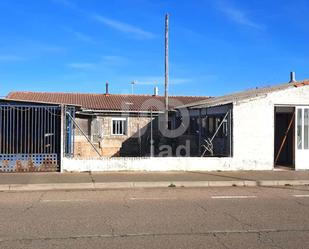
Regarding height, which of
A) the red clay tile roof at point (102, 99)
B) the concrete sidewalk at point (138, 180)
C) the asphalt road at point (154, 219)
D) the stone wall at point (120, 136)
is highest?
the red clay tile roof at point (102, 99)

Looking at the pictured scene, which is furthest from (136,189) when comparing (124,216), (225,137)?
(225,137)

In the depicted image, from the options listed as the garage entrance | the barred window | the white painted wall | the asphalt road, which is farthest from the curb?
the barred window

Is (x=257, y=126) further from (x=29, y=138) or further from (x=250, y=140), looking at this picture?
(x=29, y=138)

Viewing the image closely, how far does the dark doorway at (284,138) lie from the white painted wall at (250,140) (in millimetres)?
788

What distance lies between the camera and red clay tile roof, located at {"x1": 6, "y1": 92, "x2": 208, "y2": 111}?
3089 cm

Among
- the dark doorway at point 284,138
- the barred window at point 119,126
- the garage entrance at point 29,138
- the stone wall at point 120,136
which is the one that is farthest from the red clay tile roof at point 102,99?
the garage entrance at point 29,138

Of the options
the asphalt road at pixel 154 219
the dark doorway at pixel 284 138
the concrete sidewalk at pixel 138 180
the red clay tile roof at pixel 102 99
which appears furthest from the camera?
the red clay tile roof at pixel 102 99

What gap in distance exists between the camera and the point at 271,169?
57.3 ft

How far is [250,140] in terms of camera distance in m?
17.3

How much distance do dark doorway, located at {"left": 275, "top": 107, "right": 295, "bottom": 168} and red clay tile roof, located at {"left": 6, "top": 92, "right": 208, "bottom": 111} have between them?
38.9 ft

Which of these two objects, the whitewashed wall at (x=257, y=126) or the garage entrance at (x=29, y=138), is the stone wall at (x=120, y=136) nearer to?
the whitewashed wall at (x=257, y=126)

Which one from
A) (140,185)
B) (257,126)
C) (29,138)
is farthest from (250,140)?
(29,138)

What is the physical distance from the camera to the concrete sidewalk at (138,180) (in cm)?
1317

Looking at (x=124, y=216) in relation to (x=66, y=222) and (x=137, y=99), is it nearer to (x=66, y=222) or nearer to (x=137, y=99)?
(x=66, y=222)
